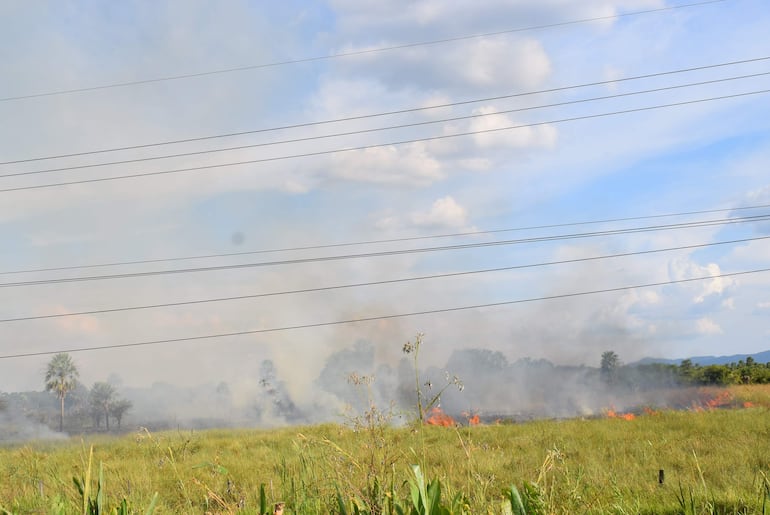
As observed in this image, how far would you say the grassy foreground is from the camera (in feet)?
13.6

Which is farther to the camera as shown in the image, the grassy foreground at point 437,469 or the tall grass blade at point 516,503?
the grassy foreground at point 437,469

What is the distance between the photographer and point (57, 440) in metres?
23.1

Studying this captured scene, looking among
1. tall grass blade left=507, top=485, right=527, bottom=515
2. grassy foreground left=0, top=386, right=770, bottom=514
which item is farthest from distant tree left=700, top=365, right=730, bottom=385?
tall grass blade left=507, top=485, right=527, bottom=515

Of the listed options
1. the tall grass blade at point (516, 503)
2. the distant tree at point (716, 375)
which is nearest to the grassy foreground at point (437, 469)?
the tall grass blade at point (516, 503)

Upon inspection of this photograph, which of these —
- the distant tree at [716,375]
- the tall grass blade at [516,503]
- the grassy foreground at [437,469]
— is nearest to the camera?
the tall grass blade at [516,503]

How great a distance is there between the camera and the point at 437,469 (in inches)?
422

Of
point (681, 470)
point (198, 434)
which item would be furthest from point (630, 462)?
point (198, 434)

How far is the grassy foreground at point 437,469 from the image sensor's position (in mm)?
4145

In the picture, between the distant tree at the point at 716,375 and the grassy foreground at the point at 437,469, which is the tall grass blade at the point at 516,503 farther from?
the distant tree at the point at 716,375

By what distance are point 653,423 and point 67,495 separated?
17466 millimetres

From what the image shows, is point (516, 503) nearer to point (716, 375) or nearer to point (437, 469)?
point (437, 469)

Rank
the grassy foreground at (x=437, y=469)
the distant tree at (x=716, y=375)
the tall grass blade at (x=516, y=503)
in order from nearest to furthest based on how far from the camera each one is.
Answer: the tall grass blade at (x=516, y=503), the grassy foreground at (x=437, y=469), the distant tree at (x=716, y=375)

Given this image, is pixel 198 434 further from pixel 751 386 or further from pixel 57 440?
pixel 751 386

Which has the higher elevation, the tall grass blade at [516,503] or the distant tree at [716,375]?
the tall grass blade at [516,503]
